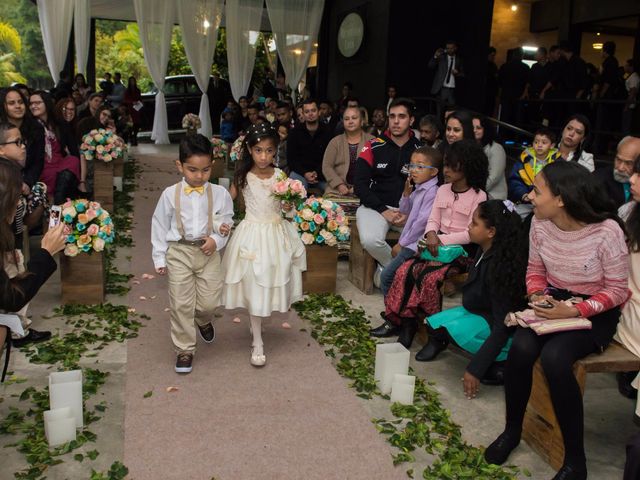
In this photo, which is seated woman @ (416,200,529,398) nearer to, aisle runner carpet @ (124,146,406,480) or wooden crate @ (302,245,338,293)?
aisle runner carpet @ (124,146,406,480)

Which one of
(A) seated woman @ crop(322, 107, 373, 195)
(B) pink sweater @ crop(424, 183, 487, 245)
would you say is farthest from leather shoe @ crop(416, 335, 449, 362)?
(A) seated woman @ crop(322, 107, 373, 195)

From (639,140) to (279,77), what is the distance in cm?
1221

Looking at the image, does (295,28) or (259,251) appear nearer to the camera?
(259,251)

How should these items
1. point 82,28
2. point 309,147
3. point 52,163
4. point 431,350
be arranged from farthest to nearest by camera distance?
point 82,28 < point 309,147 < point 52,163 < point 431,350

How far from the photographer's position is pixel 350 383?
12.1ft

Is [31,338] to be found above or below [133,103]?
below

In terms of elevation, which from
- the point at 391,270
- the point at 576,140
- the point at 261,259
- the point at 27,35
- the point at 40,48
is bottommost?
the point at 391,270

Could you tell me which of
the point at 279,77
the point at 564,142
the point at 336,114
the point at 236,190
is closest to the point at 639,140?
the point at 564,142

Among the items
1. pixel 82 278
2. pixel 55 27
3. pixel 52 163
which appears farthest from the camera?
pixel 55 27

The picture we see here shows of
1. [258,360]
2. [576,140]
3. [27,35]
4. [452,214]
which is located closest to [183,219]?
[258,360]

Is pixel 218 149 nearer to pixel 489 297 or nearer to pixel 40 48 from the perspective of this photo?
pixel 489 297

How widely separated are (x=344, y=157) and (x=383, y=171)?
1.05m

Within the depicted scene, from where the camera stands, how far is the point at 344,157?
6.46 meters

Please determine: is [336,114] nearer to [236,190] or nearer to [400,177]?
[400,177]
